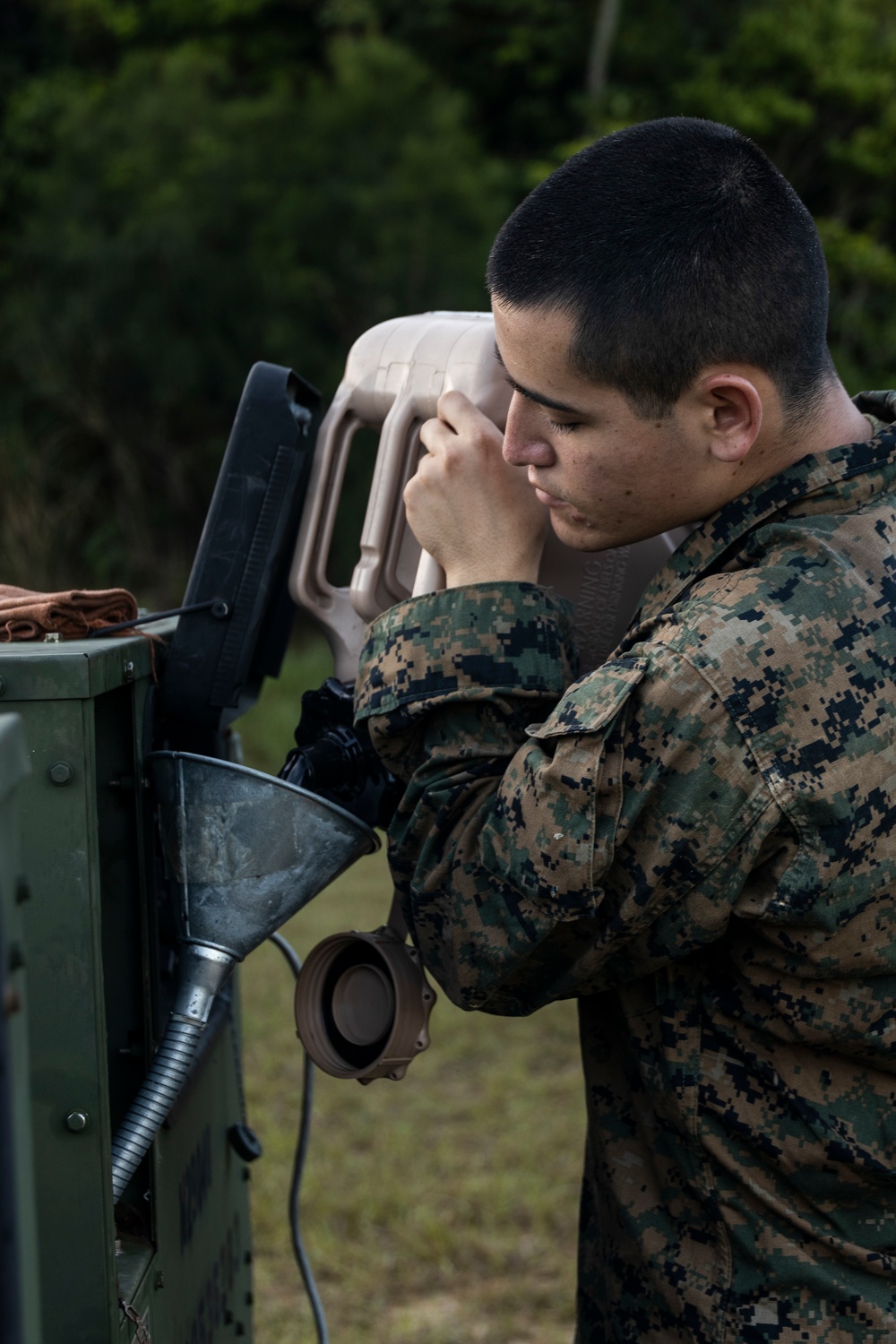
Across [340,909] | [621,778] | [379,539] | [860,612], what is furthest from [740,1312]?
[340,909]

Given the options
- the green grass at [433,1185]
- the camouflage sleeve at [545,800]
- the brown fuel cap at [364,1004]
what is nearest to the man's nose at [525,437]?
the camouflage sleeve at [545,800]

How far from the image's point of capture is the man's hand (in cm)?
142

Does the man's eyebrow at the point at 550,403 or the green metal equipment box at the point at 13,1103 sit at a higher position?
the man's eyebrow at the point at 550,403

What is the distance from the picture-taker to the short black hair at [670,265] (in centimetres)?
125

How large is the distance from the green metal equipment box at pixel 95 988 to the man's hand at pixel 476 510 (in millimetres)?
327

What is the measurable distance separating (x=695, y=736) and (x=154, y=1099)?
0.62m

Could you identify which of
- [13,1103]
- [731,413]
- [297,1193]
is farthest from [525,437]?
[297,1193]

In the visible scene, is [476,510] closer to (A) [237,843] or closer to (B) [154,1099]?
(A) [237,843]

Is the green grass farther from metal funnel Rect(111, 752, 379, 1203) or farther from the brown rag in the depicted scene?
the brown rag

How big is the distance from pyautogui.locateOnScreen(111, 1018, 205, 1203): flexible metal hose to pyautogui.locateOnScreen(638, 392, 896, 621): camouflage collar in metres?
0.61

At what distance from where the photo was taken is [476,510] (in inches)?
56.7

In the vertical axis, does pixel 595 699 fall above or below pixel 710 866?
above

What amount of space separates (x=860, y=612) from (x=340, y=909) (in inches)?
181

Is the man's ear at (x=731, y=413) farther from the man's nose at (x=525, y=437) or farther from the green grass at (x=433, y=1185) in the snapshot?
→ the green grass at (x=433, y=1185)
